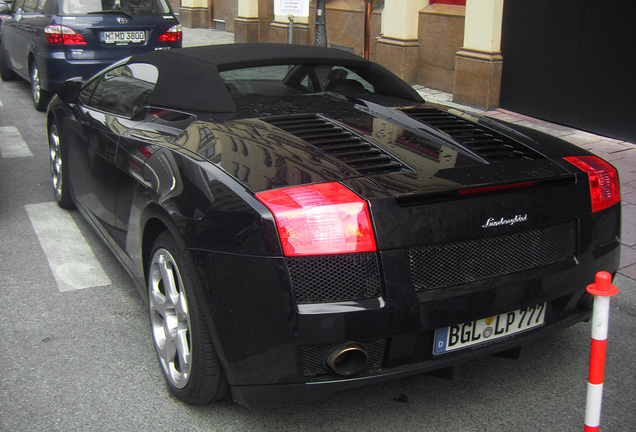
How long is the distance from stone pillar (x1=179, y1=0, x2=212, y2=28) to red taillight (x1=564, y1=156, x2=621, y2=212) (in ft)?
64.1

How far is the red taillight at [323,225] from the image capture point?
2430 mm

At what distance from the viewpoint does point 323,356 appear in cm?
248

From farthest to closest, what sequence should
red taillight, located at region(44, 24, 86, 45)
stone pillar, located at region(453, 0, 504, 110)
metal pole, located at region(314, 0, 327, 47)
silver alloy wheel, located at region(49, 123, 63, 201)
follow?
metal pole, located at region(314, 0, 327, 47), stone pillar, located at region(453, 0, 504, 110), red taillight, located at region(44, 24, 86, 45), silver alloy wheel, located at region(49, 123, 63, 201)

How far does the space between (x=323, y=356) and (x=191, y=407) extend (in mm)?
814

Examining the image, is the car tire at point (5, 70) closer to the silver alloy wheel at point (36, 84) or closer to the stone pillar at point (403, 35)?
the silver alloy wheel at point (36, 84)

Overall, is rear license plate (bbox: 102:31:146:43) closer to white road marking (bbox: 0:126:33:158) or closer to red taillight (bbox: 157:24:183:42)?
red taillight (bbox: 157:24:183:42)

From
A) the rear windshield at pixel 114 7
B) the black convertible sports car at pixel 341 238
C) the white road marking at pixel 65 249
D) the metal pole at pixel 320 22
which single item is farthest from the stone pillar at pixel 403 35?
the black convertible sports car at pixel 341 238

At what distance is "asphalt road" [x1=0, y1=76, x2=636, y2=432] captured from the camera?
2.88 metres

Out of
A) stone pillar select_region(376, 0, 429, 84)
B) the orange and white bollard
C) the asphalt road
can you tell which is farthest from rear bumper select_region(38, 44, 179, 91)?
the orange and white bollard

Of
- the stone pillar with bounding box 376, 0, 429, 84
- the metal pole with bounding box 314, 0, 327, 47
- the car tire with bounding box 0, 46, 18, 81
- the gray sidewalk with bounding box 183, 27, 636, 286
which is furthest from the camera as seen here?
the car tire with bounding box 0, 46, 18, 81

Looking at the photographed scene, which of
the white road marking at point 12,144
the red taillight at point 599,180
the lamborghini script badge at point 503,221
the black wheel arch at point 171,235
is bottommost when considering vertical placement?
the white road marking at point 12,144

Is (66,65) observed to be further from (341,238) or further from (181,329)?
(341,238)

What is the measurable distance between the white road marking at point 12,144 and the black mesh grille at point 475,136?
16.9 feet

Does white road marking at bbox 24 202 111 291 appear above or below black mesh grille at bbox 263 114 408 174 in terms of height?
below
